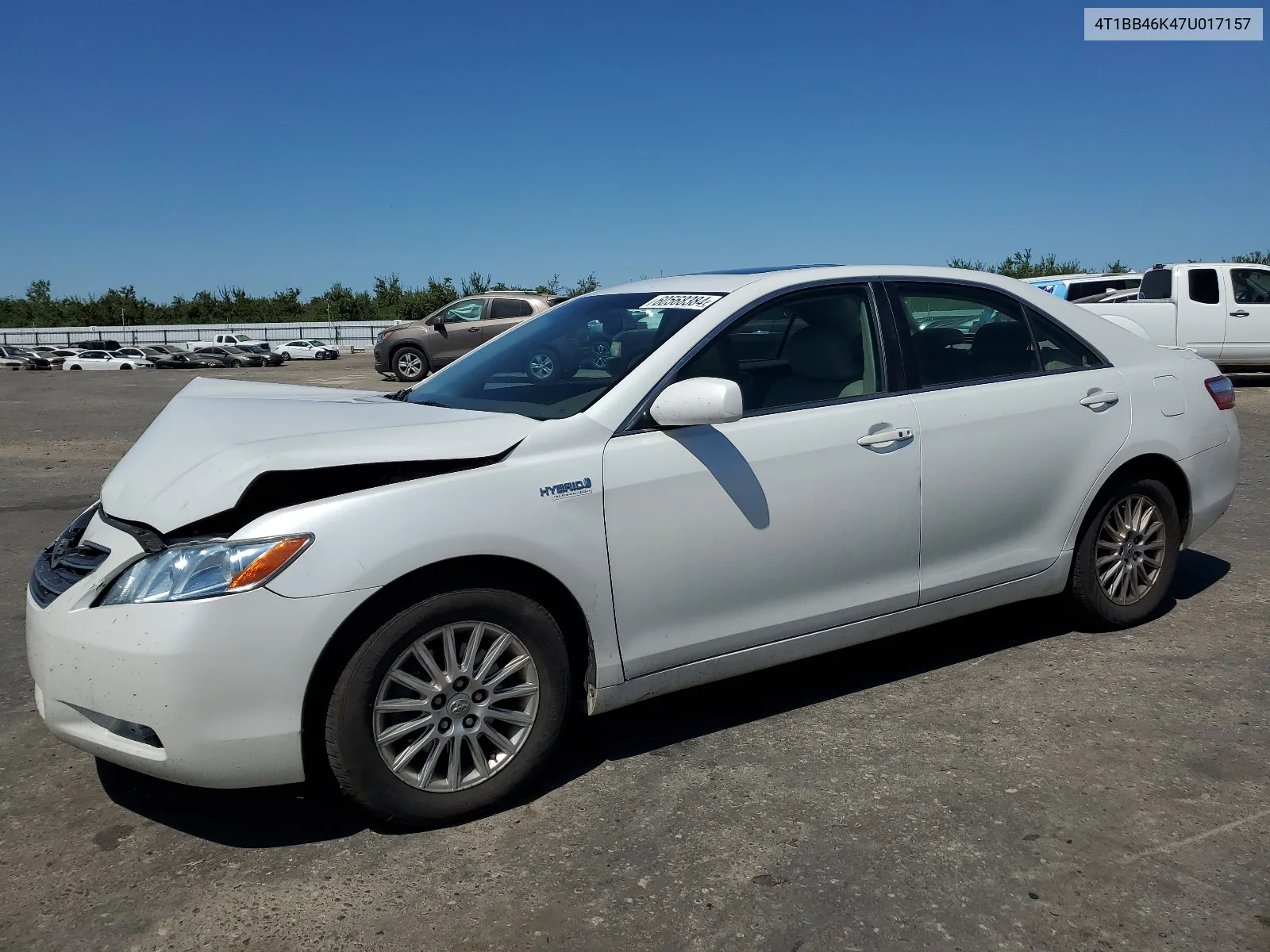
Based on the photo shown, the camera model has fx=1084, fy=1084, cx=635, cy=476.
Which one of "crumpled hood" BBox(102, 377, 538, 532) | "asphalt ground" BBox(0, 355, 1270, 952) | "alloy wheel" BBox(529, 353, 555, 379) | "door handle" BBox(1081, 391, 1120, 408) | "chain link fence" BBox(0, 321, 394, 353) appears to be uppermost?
"chain link fence" BBox(0, 321, 394, 353)

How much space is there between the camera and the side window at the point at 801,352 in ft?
12.4

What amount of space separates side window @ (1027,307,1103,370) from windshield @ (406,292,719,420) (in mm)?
1529

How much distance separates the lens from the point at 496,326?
75.2 ft

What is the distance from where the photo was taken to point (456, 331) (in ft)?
75.8

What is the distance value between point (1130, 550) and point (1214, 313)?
14269 mm

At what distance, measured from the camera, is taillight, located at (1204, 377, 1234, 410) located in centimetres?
490

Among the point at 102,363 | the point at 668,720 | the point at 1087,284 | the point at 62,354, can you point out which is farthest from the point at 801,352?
the point at 62,354

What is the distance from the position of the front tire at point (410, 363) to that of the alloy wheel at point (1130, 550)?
1938 centimetres

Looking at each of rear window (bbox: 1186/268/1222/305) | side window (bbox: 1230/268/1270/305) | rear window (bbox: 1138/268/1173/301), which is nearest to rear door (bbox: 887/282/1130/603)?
rear window (bbox: 1186/268/1222/305)

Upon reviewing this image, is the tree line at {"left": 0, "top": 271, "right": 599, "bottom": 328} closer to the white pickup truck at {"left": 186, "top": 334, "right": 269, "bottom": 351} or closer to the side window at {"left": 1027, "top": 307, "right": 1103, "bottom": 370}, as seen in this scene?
the white pickup truck at {"left": 186, "top": 334, "right": 269, "bottom": 351}

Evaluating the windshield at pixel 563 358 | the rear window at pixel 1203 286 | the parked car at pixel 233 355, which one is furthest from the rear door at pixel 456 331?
the parked car at pixel 233 355

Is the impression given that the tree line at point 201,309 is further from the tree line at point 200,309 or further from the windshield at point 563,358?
the windshield at point 563,358

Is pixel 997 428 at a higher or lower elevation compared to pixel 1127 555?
higher

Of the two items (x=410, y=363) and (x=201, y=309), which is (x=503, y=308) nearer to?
(x=410, y=363)
